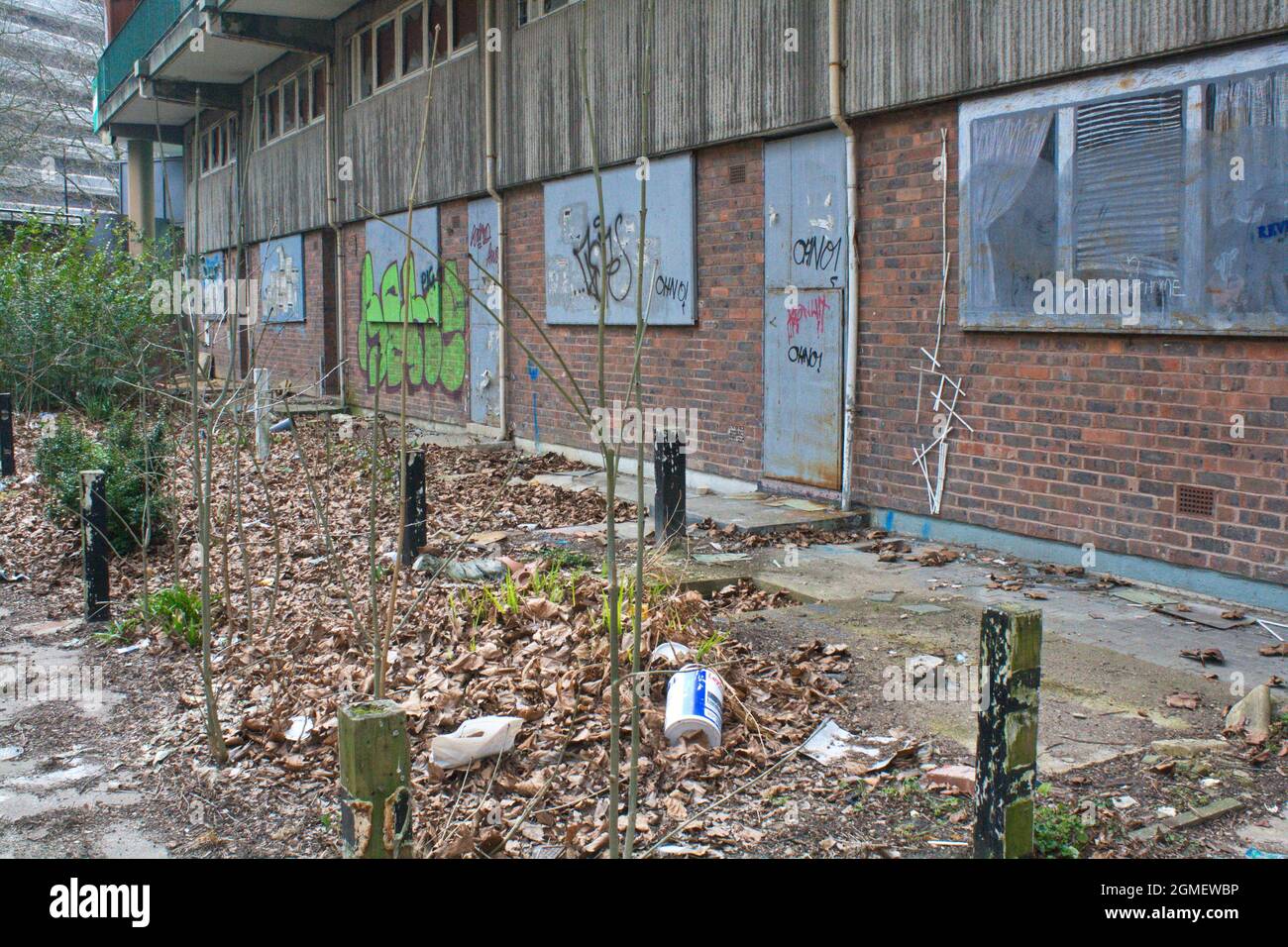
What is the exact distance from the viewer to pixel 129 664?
663cm

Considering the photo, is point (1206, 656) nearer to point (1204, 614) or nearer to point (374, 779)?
point (1204, 614)

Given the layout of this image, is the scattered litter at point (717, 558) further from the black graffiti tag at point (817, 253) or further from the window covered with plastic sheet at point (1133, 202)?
the black graffiti tag at point (817, 253)

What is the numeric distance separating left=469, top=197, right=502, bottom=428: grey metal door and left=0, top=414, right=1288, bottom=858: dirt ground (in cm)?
925

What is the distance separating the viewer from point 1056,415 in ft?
26.4

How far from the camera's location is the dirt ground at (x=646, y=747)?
4.05 m

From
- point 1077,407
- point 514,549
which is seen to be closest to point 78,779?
point 514,549

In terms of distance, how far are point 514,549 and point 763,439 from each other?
3193mm

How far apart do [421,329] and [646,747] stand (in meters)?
14.9

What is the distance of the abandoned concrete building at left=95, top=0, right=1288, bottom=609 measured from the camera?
6859 millimetres

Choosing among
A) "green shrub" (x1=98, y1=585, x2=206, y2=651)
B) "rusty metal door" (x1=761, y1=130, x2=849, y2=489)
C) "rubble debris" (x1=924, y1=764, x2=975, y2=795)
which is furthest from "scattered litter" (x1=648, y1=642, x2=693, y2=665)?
"rusty metal door" (x1=761, y1=130, x2=849, y2=489)

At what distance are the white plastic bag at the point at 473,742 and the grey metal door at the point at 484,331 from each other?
38.0ft

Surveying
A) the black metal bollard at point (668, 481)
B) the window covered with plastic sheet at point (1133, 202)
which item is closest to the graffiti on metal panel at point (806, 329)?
the window covered with plastic sheet at point (1133, 202)

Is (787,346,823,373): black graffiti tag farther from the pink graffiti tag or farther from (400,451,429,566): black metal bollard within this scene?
(400,451,429,566): black metal bollard

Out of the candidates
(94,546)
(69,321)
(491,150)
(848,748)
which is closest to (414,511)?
(94,546)
